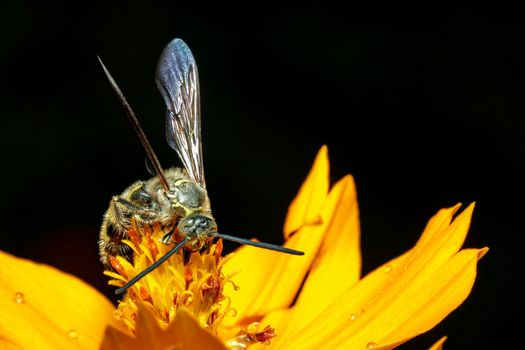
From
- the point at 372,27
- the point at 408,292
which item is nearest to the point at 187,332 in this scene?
the point at 408,292

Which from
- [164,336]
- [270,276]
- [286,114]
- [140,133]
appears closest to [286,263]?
[270,276]

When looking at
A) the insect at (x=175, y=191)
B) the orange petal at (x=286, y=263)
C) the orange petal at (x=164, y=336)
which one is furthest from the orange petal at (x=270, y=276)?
the orange petal at (x=164, y=336)

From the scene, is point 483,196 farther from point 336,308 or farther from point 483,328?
point 336,308

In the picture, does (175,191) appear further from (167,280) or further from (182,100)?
(182,100)

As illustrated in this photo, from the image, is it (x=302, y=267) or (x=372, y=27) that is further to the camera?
(x=372, y=27)

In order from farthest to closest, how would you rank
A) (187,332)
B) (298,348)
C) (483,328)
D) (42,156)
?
1. (42,156)
2. (483,328)
3. (298,348)
4. (187,332)

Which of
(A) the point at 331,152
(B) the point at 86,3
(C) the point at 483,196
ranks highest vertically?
(B) the point at 86,3

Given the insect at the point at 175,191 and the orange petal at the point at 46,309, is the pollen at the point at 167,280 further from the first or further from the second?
the orange petal at the point at 46,309

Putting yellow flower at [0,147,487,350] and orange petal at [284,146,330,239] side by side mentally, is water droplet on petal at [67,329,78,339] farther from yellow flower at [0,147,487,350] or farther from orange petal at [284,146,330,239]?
orange petal at [284,146,330,239]
